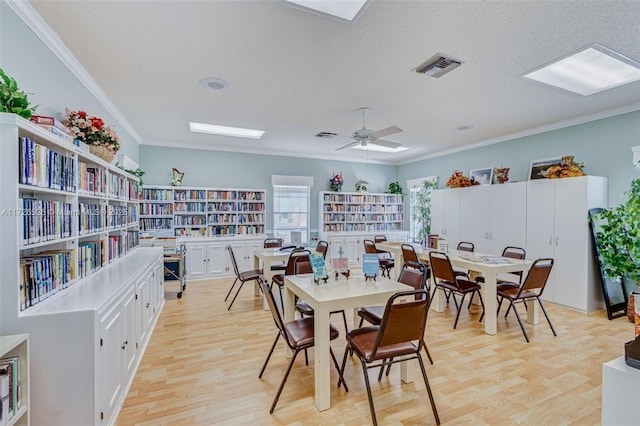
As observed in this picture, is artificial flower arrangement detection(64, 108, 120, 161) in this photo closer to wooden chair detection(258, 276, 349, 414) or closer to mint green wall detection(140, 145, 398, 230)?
wooden chair detection(258, 276, 349, 414)

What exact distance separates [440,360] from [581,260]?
291 cm

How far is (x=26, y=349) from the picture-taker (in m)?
1.50

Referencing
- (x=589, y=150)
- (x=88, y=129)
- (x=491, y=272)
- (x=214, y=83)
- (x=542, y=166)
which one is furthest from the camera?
(x=542, y=166)

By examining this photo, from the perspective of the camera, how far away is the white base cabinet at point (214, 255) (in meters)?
5.86

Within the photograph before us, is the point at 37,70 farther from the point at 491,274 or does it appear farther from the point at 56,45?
the point at 491,274

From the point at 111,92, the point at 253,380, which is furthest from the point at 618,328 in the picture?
the point at 111,92

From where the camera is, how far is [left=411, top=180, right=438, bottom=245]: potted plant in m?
7.23

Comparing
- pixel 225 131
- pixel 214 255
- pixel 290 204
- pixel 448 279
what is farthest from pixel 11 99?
pixel 290 204

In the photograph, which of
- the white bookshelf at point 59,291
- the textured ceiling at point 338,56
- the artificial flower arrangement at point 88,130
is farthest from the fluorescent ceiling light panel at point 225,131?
the white bookshelf at point 59,291

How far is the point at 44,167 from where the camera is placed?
72.0 inches

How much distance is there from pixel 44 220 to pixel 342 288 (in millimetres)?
2084

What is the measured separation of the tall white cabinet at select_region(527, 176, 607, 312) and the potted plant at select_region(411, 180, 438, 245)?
8.62ft

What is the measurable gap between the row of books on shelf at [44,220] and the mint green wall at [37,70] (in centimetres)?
93

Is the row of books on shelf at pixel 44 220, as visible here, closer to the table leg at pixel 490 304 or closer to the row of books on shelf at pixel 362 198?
the table leg at pixel 490 304
